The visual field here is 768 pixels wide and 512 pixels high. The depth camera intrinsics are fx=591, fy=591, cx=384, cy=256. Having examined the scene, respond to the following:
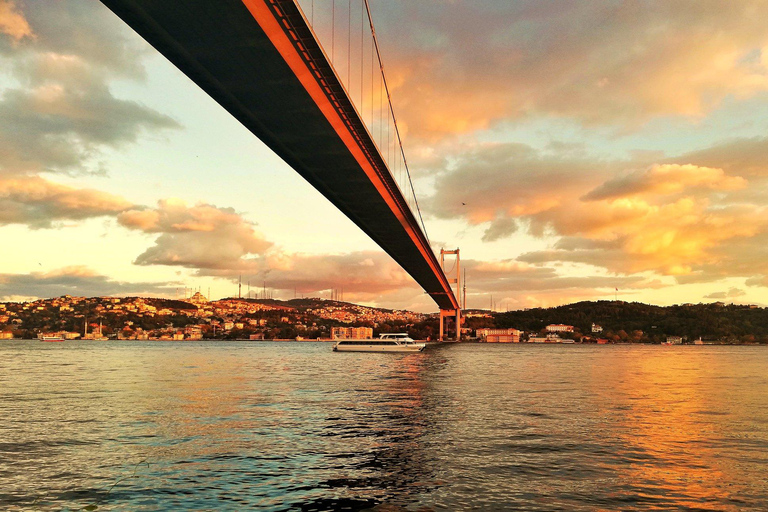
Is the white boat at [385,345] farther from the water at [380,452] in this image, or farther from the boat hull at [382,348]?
the water at [380,452]

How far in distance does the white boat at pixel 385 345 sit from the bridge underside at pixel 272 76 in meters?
43.3

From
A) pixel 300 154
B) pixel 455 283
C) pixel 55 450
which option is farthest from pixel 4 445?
pixel 455 283

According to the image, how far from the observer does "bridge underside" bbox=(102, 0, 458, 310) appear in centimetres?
1853

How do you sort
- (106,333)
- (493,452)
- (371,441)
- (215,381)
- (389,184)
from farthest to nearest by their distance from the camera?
(106,333), (389,184), (215,381), (371,441), (493,452)

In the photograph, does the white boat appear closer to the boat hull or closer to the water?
Answer: the boat hull

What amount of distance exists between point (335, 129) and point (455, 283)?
331ft

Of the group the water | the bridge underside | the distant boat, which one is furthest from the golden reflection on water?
the distant boat

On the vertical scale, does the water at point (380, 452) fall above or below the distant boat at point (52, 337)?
above

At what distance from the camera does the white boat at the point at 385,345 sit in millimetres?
79125

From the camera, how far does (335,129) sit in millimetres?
27672

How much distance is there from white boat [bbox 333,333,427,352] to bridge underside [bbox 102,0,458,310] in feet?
142

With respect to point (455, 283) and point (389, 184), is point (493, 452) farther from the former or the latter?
point (455, 283)

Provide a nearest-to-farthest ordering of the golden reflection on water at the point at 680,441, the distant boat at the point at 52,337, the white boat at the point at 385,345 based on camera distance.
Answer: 1. the golden reflection on water at the point at 680,441
2. the white boat at the point at 385,345
3. the distant boat at the point at 52,337

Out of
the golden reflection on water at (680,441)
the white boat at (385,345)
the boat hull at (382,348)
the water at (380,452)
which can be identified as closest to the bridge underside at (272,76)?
the water at (380,452)
